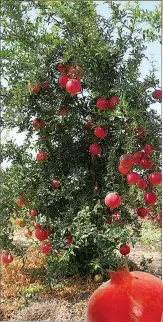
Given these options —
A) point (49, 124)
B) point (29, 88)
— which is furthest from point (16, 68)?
point (49, 124)

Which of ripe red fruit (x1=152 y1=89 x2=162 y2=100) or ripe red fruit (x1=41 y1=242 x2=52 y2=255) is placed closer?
ripe red fruit (x1=152 y1=89 x2=162 y2=100)

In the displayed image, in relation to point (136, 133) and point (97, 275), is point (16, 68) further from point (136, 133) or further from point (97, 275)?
point (97, 275)

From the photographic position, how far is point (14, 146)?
6.04 ft

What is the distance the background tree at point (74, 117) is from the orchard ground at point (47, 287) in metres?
0.09

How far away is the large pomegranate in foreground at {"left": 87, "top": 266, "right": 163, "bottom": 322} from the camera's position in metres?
0.47

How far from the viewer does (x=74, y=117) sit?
72.6 inches

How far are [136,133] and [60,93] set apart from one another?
390 mm

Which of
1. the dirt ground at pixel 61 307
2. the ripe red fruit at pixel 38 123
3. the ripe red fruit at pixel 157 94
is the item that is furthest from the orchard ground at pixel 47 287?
the ripe red fruit at pixel 157 94

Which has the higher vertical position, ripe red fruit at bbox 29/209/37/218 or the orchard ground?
ripe red fruit at bbox 29/209/37/218

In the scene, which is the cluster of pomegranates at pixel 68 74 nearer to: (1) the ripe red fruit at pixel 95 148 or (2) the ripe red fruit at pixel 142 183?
(1) the ripe red fruit at pixel 95 148

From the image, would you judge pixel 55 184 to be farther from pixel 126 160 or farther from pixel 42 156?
pixel 126 160

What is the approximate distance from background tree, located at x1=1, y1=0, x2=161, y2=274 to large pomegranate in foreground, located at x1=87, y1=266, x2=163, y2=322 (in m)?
0.99

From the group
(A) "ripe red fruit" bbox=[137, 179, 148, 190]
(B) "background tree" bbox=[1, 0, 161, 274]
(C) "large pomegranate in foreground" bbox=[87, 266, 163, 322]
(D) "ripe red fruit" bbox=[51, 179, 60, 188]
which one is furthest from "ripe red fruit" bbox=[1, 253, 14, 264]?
(C) "large pomegranate in foreground" bbox=[87, 266, 163, 322]

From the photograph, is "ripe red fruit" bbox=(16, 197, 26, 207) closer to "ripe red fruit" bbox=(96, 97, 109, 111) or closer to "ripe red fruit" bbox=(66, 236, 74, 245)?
"ripe red fruit" bbox=(66, 236, 74, 245)
